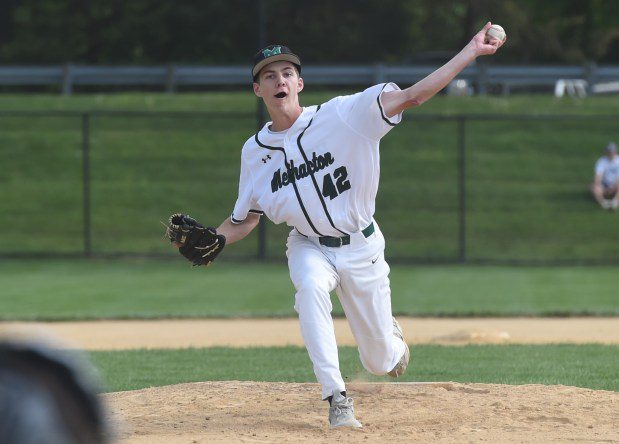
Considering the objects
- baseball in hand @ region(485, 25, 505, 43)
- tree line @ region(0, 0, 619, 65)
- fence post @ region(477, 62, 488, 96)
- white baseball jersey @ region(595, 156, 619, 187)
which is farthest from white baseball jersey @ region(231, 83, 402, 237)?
tree line @ region(0, 0, 619, 65)

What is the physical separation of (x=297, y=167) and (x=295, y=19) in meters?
33.3

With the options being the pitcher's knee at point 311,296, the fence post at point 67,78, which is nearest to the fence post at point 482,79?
the fence post at point 67,78

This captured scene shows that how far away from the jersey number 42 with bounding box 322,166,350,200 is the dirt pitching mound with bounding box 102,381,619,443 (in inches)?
48.8

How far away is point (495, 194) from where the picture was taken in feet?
72.4

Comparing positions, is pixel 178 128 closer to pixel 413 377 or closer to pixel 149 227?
pixel 149 227

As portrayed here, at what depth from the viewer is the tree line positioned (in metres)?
37.2

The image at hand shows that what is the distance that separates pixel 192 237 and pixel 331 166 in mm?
874

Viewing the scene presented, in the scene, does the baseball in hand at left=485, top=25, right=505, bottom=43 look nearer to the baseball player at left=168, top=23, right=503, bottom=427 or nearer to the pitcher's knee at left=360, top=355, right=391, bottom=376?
the baseball player at left=168, top=23, right=503, bottom=427

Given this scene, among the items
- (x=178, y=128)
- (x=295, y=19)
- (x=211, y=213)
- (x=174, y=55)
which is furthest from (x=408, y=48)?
(x=211, y=213)

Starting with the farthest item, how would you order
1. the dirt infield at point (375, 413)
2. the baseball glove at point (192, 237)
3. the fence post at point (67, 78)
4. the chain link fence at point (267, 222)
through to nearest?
1. the fence post at point (67, 78)
2. the chain link fence at point (267, 222)
3. the baseball glove at point (192, 237)
4. the dirt infield at point (375, 413)

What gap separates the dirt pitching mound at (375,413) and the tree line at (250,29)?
29780 mm

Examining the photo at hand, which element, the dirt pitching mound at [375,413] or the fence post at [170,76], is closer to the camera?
the dirt pitching mound at [375,413]

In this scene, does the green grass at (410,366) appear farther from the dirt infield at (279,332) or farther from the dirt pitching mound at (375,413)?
the dirt pitching mound at (375,413)

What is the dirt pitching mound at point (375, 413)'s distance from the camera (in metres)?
5.57
